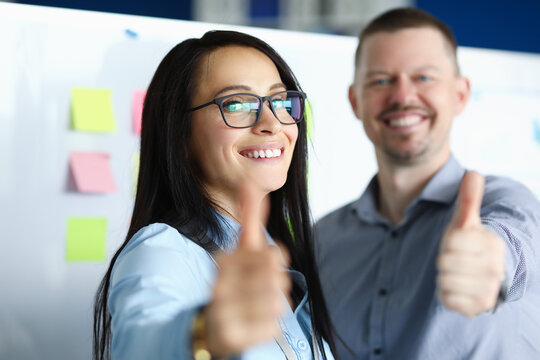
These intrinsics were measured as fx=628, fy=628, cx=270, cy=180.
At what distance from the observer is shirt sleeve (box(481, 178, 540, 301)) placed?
115 cm

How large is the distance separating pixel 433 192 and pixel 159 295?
111 centimetres

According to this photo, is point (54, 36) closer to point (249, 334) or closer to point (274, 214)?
point (274, 214)

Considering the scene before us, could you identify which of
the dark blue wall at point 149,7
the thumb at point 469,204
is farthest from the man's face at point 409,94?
→ the dark blue wall at point 149,7

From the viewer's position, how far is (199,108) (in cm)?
111

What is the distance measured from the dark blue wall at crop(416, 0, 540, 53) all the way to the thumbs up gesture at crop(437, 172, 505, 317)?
3371 millimetres

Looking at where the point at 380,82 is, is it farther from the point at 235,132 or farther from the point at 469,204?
the point at 469,204

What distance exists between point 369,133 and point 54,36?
3.03ft

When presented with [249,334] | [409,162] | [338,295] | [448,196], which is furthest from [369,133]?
[249,334]

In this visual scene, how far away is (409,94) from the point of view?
1781 mm

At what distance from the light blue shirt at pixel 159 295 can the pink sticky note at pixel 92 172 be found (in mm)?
759

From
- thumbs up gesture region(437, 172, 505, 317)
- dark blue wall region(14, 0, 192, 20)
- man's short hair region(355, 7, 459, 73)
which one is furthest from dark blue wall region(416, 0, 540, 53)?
thumbs up gesture region(437, 172, 505, 317)

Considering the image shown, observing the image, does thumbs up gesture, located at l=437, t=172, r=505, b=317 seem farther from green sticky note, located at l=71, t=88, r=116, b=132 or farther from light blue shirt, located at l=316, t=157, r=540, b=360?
green sticky note, located at l=71, t=88, r=116, b=132

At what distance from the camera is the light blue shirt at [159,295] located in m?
0.69

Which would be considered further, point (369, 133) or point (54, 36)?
point (369, 133)
